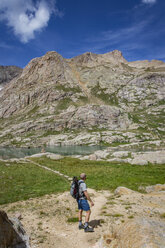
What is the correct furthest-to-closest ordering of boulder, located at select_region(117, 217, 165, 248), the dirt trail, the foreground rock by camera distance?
the dirt trail → the foreground rock → boulder, located at select_region(117, 217, 165, 248)

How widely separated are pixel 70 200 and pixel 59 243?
948 cm

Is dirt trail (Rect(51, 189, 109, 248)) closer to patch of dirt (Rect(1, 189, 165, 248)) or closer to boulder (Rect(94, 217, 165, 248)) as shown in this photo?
patch of dirt (Rect(1, 189, 165, 248))

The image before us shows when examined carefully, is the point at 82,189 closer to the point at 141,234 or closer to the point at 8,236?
the point at 141,234

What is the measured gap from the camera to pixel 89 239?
1061 centimetres

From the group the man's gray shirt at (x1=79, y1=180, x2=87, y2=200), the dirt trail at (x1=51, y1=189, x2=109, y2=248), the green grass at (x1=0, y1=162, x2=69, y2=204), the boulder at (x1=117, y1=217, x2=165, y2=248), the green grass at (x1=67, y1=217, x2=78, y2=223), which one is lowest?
the green grass at (x1=0, y1=162, x2=69, y2=204)

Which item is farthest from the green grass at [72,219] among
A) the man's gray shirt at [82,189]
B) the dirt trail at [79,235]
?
the man's gray shirt at [82,189]

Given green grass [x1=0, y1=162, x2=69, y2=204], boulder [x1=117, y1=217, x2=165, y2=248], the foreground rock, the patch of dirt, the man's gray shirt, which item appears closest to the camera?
boulder [x1=117, y1=217, x2=165, y2=248]

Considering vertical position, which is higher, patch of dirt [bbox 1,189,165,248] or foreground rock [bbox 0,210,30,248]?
foreground rock [bbox 0,210,30,248]

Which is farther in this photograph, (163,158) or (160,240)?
(163,158)

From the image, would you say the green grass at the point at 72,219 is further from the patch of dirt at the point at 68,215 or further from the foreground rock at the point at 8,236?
the foreground rock at the point at 8,236

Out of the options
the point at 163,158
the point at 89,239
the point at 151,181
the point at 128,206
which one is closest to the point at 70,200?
the point at 128,206

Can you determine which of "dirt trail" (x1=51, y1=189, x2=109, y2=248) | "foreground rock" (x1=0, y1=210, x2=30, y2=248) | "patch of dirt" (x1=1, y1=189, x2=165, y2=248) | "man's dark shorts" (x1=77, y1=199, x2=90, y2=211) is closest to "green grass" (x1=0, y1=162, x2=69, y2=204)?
"patch of dirt" (x1=1, y1=189, x2=165, y2=248)

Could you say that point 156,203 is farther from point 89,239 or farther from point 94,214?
point 89,239

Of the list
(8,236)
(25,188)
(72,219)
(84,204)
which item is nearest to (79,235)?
(84,204)
